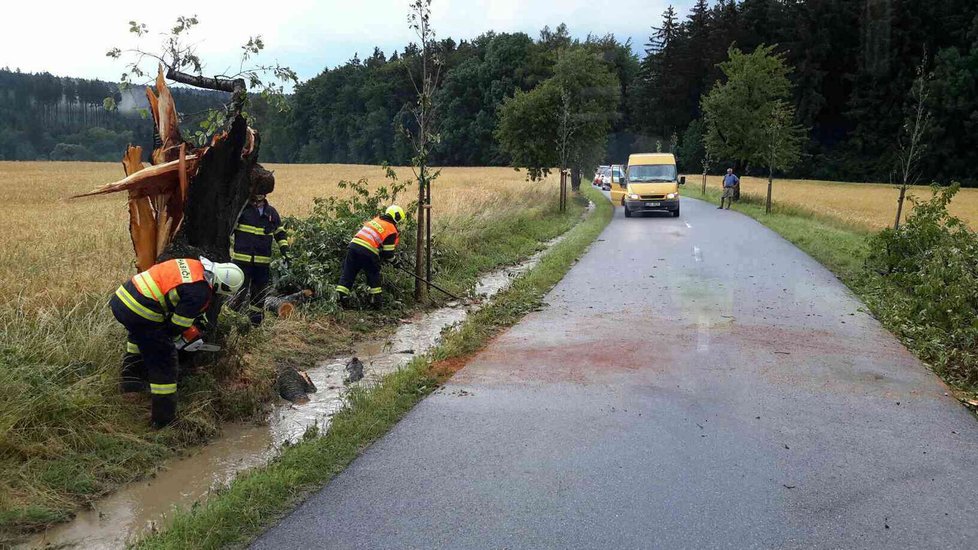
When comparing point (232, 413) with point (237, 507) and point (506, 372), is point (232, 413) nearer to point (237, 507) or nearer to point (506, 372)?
point (237, 507)

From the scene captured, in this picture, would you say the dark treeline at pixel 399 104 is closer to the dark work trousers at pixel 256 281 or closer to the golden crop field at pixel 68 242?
the golden crop field at pixel 68 242

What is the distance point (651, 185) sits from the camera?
26016mm

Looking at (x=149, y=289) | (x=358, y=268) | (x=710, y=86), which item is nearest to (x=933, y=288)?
(x=358, y=268)

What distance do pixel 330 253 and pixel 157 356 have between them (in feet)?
17.4

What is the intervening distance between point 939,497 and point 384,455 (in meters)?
3.57

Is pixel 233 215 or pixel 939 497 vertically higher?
pixel 233 215

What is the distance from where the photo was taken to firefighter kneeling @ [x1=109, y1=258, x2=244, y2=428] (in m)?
5.11

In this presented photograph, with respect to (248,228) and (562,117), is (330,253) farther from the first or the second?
→ (562,117)

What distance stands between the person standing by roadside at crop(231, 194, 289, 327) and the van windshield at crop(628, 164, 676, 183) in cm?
2001

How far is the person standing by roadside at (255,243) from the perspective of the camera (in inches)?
333

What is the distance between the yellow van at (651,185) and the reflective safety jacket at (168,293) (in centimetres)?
2215

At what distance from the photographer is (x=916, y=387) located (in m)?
6.55

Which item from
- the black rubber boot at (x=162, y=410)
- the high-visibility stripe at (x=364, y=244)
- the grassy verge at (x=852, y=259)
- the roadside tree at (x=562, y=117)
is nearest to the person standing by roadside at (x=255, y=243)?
the high-visibility stripe at (x=364, y=244)

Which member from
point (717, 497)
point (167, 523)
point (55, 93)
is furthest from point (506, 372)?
point (55, 93)
